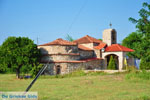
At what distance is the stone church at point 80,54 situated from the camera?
81.1ft

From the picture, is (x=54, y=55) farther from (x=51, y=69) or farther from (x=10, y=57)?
(x=10, y=57)

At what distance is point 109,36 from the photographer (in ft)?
104

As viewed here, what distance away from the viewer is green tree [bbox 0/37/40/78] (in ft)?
71.7

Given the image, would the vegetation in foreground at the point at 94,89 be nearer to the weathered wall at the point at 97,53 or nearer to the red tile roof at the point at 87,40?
the weathered wall at the point at 97,53

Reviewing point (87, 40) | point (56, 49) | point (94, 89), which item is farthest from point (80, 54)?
point (94, 89)

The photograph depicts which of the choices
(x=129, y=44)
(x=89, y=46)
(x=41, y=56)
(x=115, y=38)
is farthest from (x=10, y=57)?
(x=129, y=44)

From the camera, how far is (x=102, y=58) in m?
29.6

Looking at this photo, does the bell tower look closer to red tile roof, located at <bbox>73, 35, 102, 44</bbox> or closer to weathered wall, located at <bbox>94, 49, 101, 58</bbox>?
red tile roof, located at <bbox>73, 35, 102, 44</bbox>

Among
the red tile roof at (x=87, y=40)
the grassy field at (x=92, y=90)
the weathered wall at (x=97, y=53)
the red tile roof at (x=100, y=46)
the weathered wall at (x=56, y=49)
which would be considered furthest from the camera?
the red tile roof at (x=87, y=40)

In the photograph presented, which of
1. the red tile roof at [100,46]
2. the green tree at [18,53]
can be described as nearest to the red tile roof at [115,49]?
the red tile roof at [100,46]

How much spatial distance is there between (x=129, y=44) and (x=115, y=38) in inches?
628

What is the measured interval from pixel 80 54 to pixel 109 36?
693 cm

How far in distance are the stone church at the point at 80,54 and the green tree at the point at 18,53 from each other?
2390mm

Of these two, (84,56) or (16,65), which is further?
(84,56)
